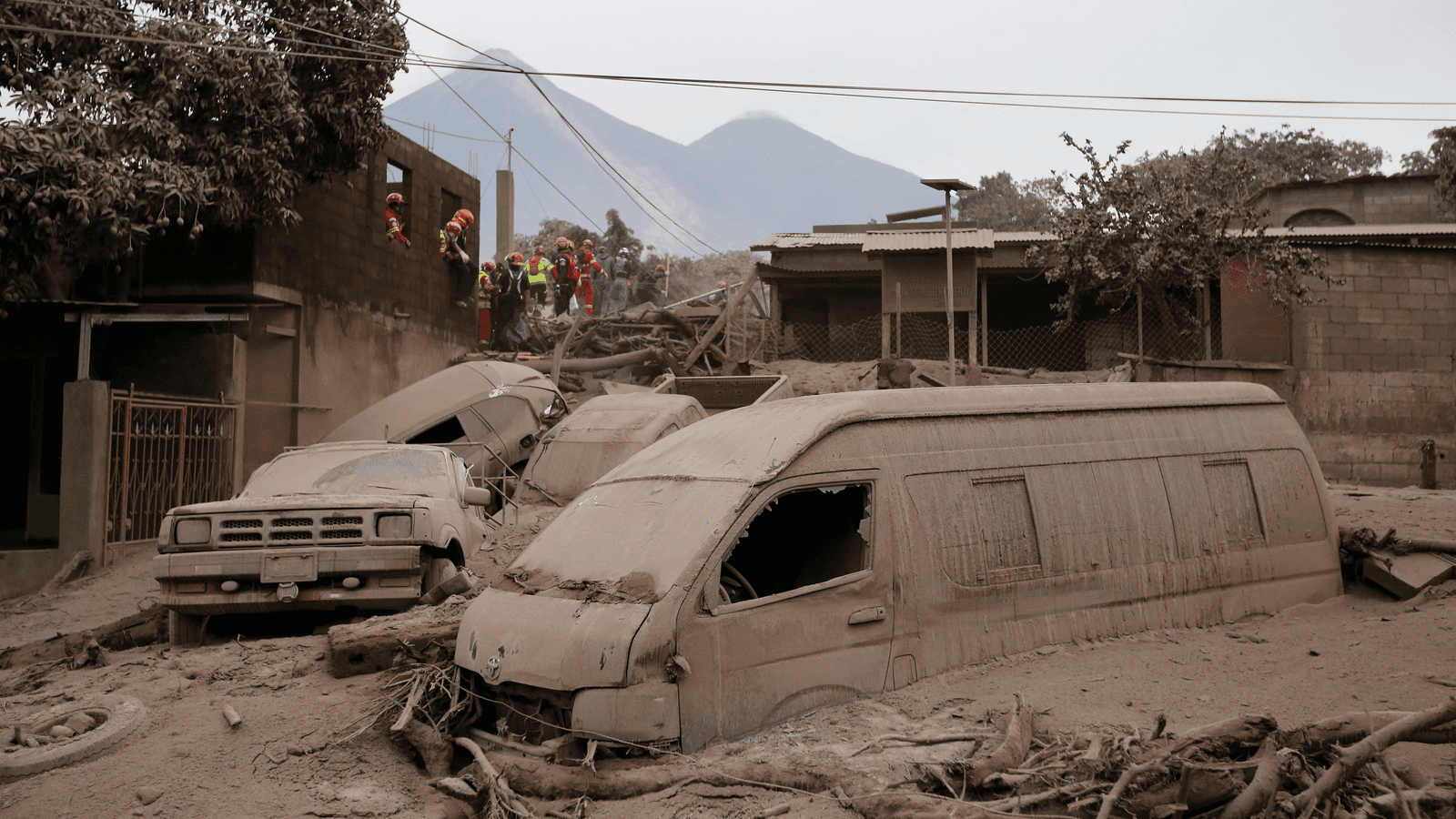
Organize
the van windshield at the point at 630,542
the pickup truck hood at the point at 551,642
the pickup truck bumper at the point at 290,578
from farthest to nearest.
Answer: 1. the pickup truck bumper at the point at 290,578
2. the van windshield at the point at 630,542
3. the pickup truck hood at the point at 551,642

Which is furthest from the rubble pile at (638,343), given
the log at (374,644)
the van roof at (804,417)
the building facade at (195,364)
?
the van roof at (804,417)

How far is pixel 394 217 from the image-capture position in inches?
736

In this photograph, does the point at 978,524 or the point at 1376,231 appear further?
the point at 1376,231

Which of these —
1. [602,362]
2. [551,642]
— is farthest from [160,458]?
[551,642]

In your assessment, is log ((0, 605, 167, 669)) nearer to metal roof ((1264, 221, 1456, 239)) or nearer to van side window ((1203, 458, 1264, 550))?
van side window ((1203, 458, 1264, 550))

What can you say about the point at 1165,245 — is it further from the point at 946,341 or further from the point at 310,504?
the point at 310,504

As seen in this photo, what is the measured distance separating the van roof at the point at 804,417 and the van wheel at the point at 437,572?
98.2 inches

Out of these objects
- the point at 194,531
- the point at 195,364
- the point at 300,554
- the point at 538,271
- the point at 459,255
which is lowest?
the point at 300,554

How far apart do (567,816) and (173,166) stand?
1102 cm

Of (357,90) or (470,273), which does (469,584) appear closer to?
(357,90)

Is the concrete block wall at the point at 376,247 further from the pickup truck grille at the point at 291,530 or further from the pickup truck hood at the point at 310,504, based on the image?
the pickup truck grille at the point at 291,530

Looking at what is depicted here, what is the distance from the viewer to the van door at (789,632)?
4.33m

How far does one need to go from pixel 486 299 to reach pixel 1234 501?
782 inches

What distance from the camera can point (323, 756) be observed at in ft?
16.1
